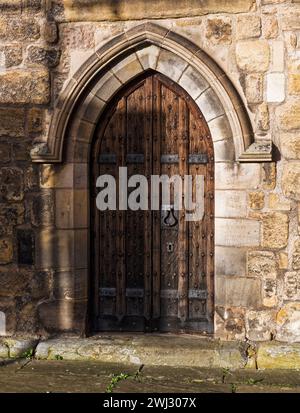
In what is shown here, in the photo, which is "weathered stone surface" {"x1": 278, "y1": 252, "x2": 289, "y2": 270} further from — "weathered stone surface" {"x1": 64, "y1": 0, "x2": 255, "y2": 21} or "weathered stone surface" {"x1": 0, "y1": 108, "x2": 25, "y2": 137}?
"weathered stone surface" {"x1": 0, "y1": 108, "x2": 25, "y2": 137}

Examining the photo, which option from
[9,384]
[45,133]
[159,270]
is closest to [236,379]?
[159,270]

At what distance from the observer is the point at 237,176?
478 cm

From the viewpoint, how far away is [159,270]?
16.9 feet

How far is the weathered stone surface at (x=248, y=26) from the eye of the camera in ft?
15.4

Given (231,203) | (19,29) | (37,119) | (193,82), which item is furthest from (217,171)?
(19,29)

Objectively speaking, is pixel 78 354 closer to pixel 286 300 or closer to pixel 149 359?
pixel 149 359

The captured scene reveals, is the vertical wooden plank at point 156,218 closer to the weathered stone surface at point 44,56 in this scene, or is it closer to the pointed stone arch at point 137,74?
the pointed stone arch at point 137,74

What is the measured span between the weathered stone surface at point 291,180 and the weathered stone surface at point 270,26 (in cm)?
96

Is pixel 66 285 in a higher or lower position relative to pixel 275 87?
lower

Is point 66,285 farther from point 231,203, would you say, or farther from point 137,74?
point 137,74

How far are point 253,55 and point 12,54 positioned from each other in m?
1.90

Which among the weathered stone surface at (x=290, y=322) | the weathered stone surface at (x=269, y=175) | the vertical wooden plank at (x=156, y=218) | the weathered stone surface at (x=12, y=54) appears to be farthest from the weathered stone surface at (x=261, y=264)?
the weathered stone surface at (x=12, y=54)

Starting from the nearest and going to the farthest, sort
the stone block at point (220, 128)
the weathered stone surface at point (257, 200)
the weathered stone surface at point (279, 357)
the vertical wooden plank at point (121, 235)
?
the weathered stone surface at point (279, 357)
the weathered stone surface at point (257, 200)
the stone block at point (220, 128)
the vertical wooden plank at point (121, 235)
